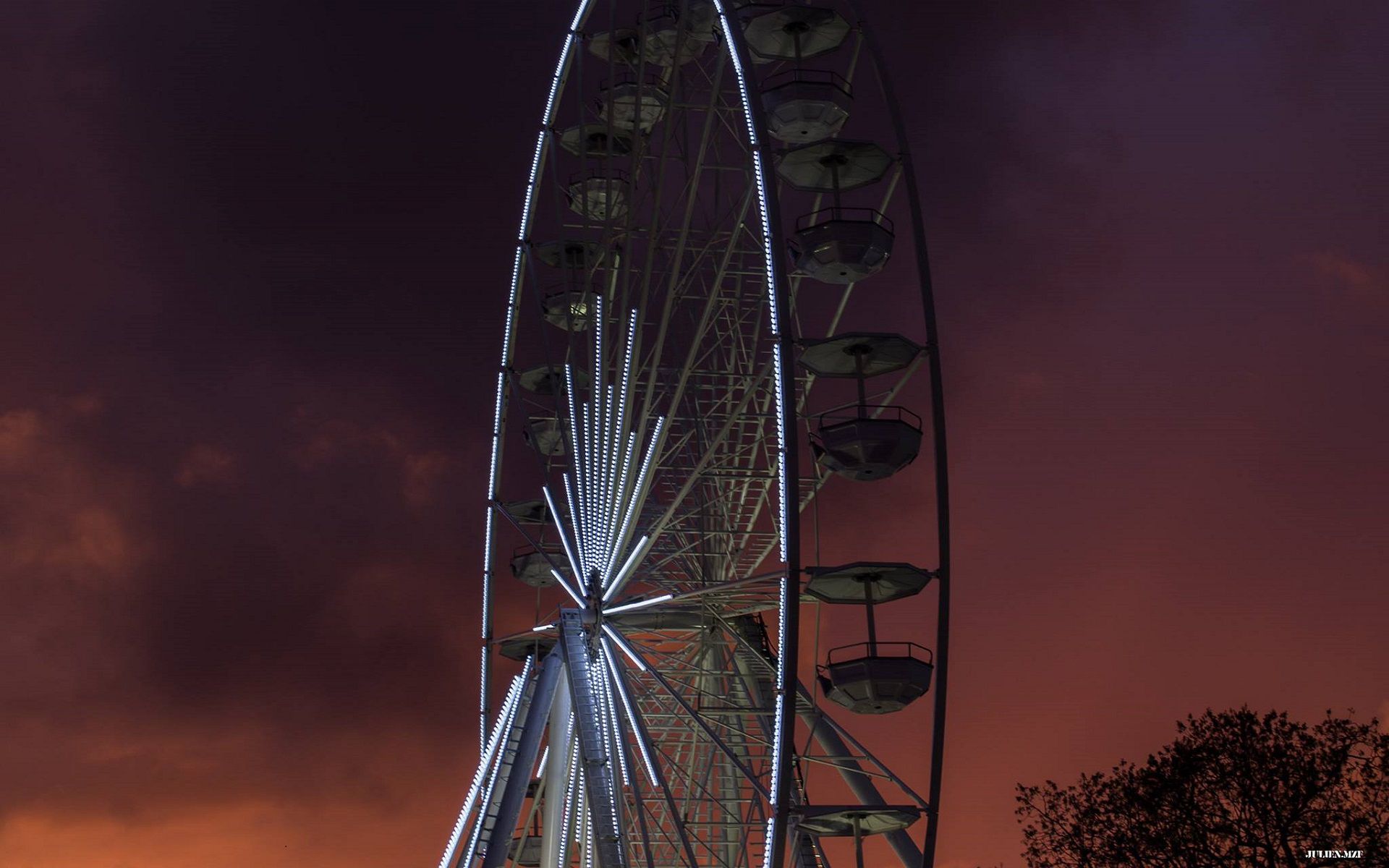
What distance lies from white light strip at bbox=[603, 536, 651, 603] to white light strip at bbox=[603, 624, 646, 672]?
39 centimetres

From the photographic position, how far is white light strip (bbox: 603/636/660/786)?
22.1 meters

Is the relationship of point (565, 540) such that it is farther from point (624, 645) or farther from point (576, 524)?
point (624, 645)

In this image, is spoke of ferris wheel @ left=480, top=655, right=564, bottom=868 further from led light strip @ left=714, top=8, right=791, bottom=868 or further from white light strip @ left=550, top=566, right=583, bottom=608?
led light strip @ left=714, top=8, right=791, bottom=868

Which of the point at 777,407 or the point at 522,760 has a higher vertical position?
the point at 777,407

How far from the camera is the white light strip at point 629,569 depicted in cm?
2373

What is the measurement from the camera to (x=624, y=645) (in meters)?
23.8

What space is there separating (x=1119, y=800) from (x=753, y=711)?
25.9 feet

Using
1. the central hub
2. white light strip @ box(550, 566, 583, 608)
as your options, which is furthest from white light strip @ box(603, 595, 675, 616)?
white light strip @ box(550, 566, 583, 608)

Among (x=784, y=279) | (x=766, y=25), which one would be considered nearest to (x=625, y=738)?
(x=784, y=279)

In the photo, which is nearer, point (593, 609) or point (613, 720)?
point (613, 720)

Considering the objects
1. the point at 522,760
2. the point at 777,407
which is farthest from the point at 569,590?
the point at 777,407

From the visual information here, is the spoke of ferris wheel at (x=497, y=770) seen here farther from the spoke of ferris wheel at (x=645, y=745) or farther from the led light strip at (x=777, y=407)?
the led light strip at (x=777, y=407)

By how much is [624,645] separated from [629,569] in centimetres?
100

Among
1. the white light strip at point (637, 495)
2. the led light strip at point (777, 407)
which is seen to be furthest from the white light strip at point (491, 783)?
the led light strip at point (777, 407)
